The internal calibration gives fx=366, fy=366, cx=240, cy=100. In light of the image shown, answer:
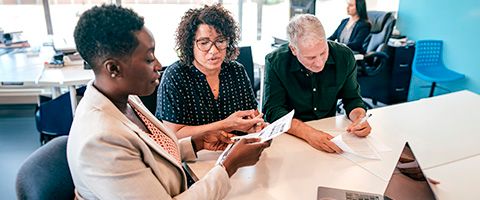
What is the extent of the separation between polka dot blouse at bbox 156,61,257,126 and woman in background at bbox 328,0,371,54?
2108 mm

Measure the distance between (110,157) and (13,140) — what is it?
277 centimetres

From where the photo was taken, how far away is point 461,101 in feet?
6.85

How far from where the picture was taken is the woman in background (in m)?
3.50

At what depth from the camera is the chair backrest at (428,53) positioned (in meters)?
3.77

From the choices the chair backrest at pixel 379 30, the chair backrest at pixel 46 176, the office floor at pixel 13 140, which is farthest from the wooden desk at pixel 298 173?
the chair backrest at pixel 379 30

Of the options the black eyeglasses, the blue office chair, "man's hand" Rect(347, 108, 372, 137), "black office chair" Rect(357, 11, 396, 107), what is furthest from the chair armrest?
the black eyeglasses

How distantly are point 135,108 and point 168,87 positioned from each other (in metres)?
0.41

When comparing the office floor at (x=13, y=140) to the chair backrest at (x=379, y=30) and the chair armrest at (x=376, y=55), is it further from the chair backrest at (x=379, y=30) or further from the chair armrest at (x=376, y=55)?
the chair backrest at (x=379, y=30)

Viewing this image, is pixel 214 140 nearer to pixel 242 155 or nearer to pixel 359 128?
pixel 242 155

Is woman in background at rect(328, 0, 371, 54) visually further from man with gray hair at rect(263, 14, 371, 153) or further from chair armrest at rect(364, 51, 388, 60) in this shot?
man with gray hair at rect(263, 14, 371, 153)

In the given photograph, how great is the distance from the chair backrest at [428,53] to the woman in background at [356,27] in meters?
0.63

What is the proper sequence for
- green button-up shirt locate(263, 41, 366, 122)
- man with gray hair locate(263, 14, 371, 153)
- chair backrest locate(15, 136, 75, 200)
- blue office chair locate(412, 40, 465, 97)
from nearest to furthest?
1. chair backrest locate(15, 136, 75, 200)
2. man with gray hair locate(263, 14, 371, 153)
3. green button-up shirt locate(263, 41, 366, 122)
4. blue office chair locate(412, 40, 465, 97)

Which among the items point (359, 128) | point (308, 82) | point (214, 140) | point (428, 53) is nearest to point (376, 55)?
point (428, 53)

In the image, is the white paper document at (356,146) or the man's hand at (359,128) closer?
the white paper document at (356,146)
